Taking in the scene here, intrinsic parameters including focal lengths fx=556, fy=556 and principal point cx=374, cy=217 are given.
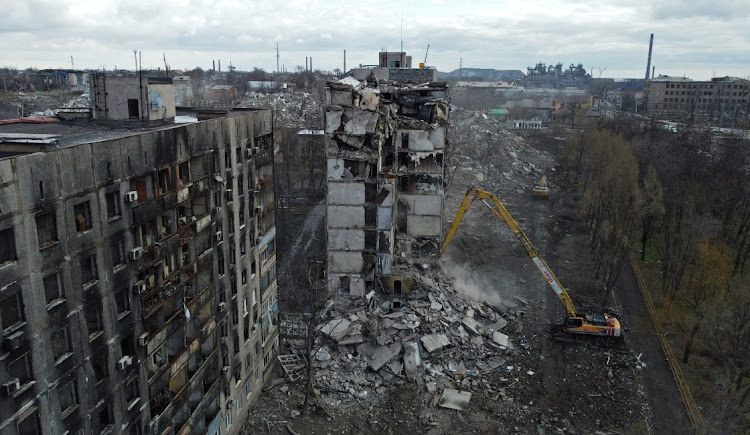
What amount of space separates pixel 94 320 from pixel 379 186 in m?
19.6

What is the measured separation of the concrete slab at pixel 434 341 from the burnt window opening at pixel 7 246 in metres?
19.8

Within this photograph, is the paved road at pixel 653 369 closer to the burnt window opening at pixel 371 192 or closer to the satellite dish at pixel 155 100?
the burnt window opening at pixel 371 192

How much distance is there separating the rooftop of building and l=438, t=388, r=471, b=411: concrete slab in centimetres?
1564

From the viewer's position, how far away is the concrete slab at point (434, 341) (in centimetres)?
2689

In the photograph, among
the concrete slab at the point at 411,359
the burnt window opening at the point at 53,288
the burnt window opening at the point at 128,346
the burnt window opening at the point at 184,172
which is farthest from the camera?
the concrete slab at the point at 411,359

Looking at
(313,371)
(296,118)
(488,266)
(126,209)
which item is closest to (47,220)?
(126,209)

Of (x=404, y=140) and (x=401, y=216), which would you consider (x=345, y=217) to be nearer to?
(x=401, y=216)

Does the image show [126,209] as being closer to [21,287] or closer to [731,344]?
[21,287]

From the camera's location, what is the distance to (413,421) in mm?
22797

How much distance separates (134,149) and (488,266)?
30.3 metres

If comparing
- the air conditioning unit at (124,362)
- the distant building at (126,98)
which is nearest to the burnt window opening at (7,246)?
the air conditioning unit at (124,362)

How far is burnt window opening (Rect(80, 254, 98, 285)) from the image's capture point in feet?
39.5

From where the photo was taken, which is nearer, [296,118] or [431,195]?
[431,195]

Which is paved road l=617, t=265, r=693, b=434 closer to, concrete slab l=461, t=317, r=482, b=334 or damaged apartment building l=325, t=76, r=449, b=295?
concrete slab l=461, t=317, r=482, b=334
